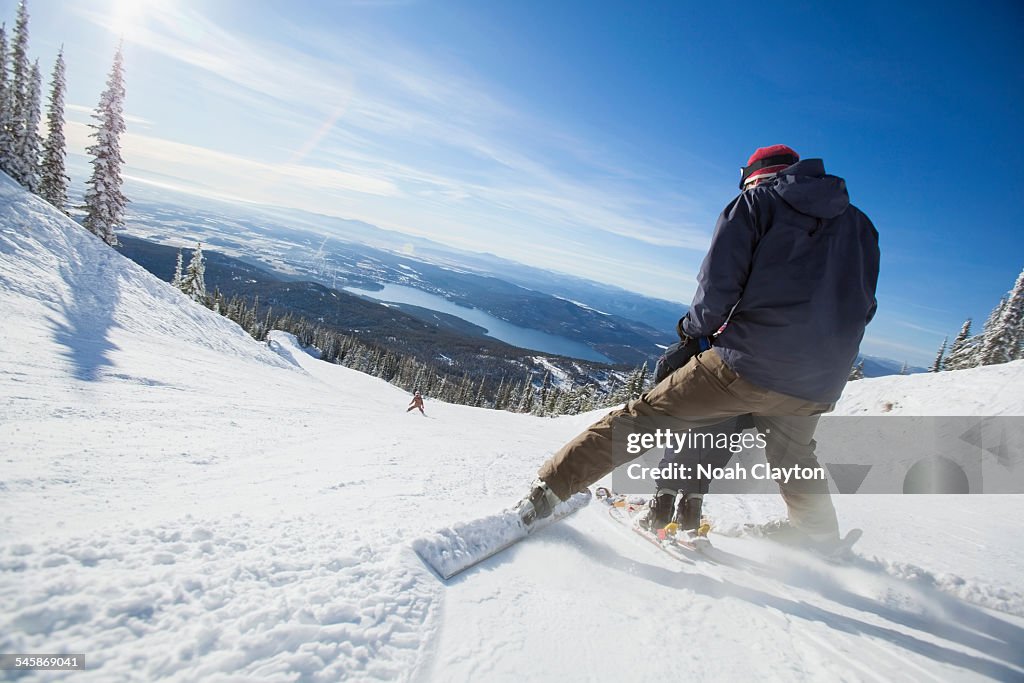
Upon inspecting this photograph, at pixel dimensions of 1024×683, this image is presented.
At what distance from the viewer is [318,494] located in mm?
2801

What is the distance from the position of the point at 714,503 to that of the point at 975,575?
6.16 ft

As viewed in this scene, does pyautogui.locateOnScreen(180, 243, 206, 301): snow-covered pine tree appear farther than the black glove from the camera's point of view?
Yes

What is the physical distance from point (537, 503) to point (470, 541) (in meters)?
0.71

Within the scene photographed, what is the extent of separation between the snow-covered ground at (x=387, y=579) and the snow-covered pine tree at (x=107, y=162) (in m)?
28.7

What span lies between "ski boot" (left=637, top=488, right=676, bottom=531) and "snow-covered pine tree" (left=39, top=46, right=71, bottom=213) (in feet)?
126

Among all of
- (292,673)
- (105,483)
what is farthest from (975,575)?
(105,483)

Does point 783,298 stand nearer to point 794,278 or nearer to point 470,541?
point 794,278

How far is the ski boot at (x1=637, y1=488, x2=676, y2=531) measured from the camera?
3604 millimetres

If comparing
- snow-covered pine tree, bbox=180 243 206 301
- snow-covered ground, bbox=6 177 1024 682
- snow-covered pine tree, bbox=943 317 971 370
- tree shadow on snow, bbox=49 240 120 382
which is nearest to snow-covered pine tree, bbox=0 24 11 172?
snow-covered pine tree, bbox=180 243 206 301

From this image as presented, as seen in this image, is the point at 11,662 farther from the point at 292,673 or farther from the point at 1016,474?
the point at 1016,474

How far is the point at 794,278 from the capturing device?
2.47m

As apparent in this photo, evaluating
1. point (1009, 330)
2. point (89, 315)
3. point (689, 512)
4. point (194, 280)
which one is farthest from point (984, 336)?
point (194, 280)

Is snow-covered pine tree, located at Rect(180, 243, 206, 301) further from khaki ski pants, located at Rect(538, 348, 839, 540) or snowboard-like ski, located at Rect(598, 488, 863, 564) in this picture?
snowboard-like ski, located at Rect(598, 488, 863, 564)
